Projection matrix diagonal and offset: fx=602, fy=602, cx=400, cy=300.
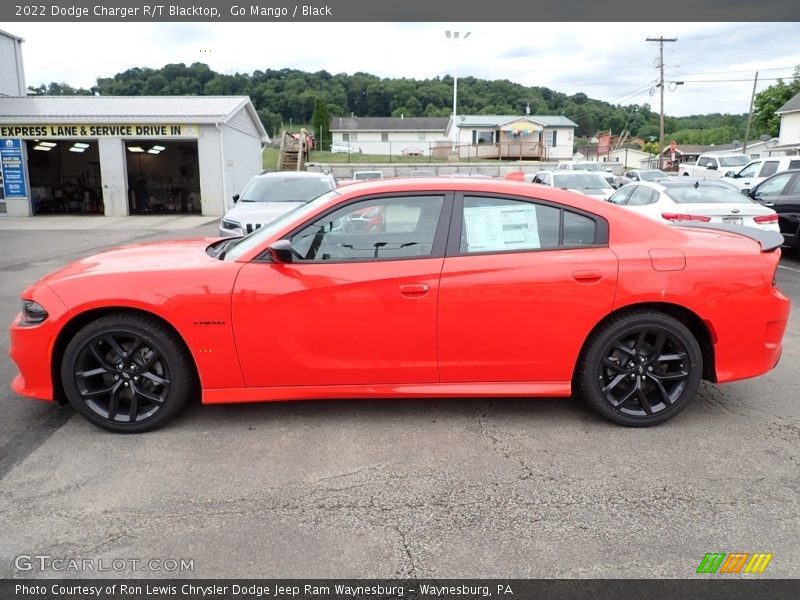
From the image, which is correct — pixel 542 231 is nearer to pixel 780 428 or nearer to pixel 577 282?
pixel 577 282

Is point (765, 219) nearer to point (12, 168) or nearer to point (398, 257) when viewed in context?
point (398, 257)

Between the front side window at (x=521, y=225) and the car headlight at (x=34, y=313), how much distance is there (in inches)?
106

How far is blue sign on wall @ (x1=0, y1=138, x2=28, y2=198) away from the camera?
21.4 m

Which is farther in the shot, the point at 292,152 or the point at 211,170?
the point at 292,152

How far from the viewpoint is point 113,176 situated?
861 inches

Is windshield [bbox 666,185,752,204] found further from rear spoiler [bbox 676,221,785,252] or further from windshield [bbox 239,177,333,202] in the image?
windshield [bbox 239,177,333,202]

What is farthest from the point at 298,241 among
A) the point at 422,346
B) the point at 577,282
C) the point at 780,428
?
the point at 780,428

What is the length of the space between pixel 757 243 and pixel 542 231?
4.84ft

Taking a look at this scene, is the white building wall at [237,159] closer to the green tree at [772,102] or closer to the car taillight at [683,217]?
the car taillight at [683,217]

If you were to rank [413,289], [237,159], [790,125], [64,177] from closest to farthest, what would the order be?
[413,289] < [237,159] < [64,177] < [790,125]

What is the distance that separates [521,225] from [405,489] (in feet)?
5.95

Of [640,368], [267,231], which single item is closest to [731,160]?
[640,368]

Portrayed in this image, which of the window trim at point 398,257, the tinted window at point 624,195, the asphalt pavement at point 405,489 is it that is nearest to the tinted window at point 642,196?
the tinted window at point 624,195

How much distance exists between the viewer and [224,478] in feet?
10.9
